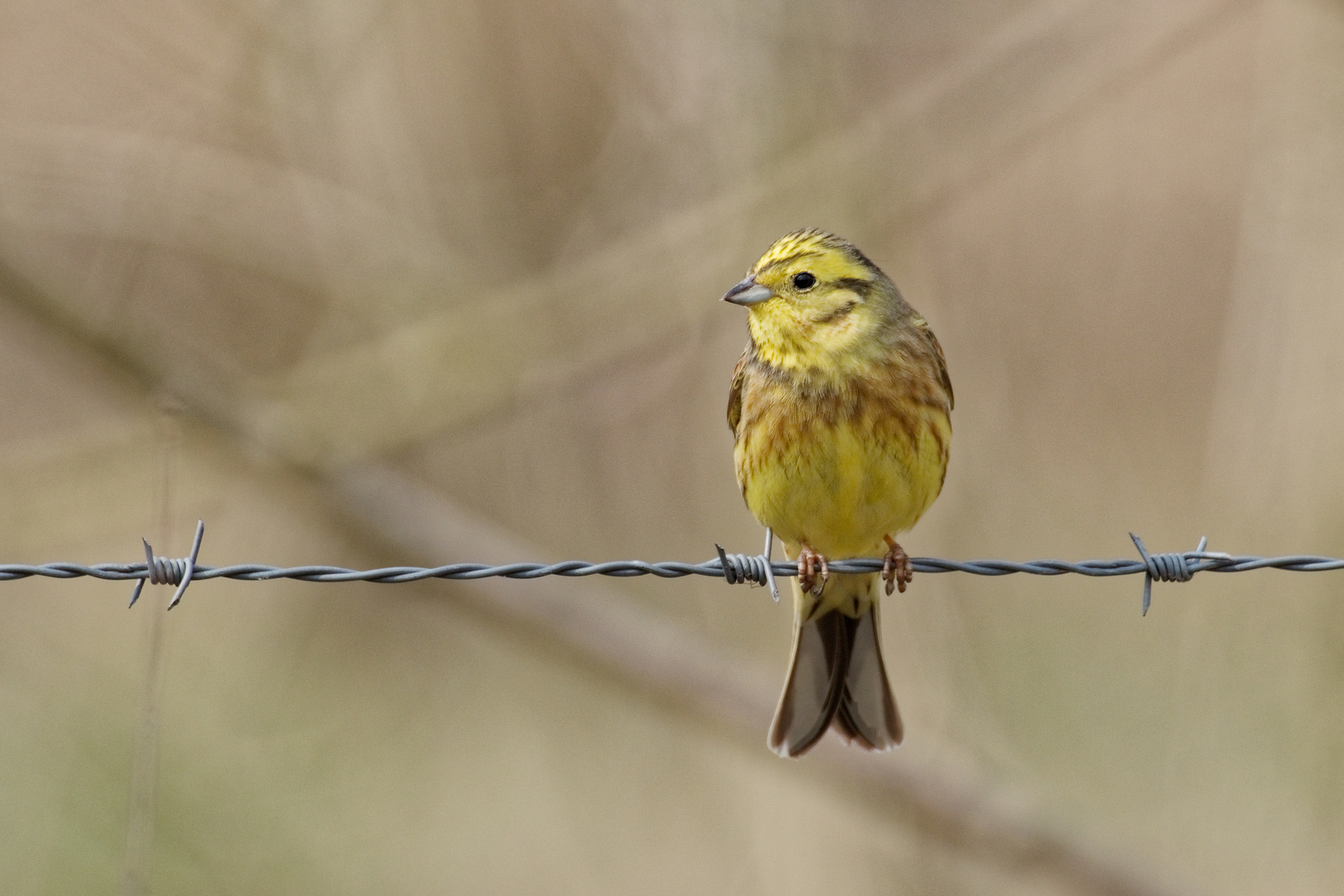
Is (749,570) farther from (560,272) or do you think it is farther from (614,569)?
(560,272)

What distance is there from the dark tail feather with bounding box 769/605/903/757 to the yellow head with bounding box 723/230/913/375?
98 cm

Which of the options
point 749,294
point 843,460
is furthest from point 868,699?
point 749,294

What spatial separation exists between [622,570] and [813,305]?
4.32 ft

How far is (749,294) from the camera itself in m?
4.46

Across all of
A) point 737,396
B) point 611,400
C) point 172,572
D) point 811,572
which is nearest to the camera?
point 172,572

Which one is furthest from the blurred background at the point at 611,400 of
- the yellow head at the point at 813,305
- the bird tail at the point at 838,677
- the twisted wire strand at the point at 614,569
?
the twisted wire strand at the point at 614,569

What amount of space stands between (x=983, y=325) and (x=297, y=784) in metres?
4.42

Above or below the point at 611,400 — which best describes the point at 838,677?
below

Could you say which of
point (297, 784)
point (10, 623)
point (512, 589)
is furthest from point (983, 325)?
point (10, 623)

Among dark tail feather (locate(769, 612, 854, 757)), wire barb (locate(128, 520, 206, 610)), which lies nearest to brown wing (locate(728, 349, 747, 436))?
dark tail feather (locate(769, 612, 854, 757))

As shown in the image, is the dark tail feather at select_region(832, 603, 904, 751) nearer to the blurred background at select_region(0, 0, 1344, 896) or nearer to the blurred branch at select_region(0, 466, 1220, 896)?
the blurred background at select_region(0, 0, 1344, 896)

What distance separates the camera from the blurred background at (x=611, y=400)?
267 inches

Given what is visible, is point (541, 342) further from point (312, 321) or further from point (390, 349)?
point (312, 321)

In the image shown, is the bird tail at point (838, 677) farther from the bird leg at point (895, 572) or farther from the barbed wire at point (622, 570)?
the barbed wire at point (622, 570)
